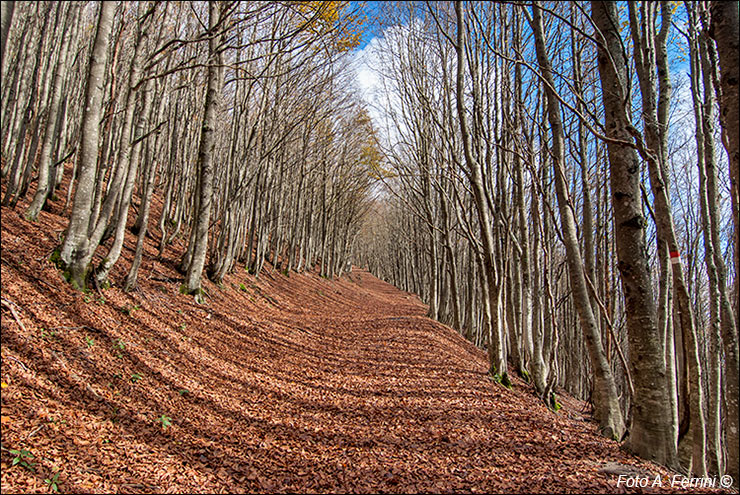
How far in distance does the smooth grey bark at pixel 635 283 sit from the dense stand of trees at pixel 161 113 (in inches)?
138

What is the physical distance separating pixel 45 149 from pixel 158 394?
6.14m

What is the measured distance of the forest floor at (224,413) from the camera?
109 inches

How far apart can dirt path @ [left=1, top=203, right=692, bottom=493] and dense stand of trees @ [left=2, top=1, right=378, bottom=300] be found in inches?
36.6

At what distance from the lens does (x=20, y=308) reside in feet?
12.5

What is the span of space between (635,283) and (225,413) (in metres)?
4.00

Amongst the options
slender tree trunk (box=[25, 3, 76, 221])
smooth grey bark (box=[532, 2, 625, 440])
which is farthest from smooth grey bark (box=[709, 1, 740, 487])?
slender tree trunk (box=[25, 3, 76, 221])

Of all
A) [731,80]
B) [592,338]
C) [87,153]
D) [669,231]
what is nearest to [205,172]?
[87,153]

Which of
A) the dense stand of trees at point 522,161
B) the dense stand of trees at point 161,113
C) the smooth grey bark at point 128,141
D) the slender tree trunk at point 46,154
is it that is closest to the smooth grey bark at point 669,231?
the dense stand of trees at point 522,161

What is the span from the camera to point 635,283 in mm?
3193

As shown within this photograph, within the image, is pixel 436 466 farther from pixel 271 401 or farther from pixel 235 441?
pixel 271 401

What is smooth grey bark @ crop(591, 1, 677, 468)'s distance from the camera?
3.11 metres

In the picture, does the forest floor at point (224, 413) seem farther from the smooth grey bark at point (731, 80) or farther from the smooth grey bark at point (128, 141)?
the smooth grey bark at point (731, 80)

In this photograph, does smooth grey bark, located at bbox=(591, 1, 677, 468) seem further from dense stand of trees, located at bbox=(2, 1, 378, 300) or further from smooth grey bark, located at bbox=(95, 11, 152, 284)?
smooth grey bark, located at bbox=(95, 11, 152, 284)

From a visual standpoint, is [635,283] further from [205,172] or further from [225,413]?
[205,172]
